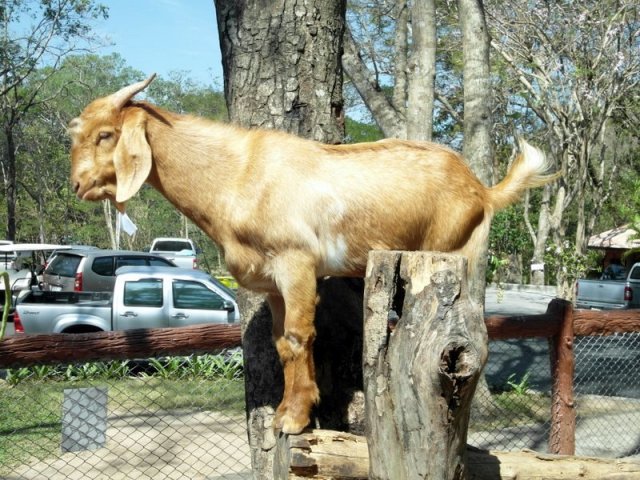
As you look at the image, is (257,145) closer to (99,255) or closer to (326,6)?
(326,6)

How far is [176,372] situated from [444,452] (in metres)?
8.73

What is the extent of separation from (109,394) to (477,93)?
5533mm

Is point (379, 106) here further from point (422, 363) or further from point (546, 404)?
point (422, 363)

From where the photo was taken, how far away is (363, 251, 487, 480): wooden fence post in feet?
8.02

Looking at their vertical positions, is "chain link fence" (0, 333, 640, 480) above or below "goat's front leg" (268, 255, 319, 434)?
below

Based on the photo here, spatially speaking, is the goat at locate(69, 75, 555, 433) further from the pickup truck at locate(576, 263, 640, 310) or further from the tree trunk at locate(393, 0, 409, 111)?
the pickup truck at locate(576, 263, 640, 310)

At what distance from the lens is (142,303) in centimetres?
1270

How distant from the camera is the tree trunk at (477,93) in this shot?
860cm

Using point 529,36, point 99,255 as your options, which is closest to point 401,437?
point 99,255

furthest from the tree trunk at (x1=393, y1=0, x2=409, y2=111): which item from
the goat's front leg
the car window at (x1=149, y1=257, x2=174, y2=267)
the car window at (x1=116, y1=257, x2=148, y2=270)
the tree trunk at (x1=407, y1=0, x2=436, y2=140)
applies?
the goat's front leg

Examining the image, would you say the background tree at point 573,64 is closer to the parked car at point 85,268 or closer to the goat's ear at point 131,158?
the parked car at point 85,268

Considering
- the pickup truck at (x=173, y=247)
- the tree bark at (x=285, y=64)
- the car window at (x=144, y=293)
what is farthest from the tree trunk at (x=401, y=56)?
the pickup truck at (x=173, y=247)

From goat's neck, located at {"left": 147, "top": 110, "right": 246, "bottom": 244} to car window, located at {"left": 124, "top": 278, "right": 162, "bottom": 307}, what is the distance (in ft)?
32.6

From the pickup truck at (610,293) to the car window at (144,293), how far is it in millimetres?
13286
